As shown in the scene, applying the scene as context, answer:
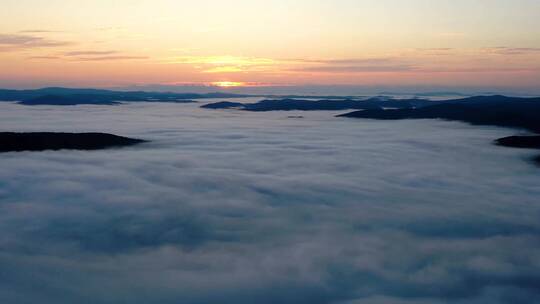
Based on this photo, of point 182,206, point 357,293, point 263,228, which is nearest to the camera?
point 357,293

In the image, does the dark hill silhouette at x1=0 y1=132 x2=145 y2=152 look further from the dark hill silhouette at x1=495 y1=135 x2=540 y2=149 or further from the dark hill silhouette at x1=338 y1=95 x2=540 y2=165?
the dark hill silhouette at x1=495 y1=135 x2=540 y2=149

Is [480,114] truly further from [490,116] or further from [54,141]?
[54,141]

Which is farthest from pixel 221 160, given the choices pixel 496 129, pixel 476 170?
pixel 496 129

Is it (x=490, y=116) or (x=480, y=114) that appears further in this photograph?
(x=480, y=114)

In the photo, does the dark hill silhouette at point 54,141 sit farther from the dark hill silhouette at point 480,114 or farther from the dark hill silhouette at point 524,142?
the dark hill silhouette at point 480,114

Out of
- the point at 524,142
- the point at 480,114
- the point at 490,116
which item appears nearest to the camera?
the point at 524,142

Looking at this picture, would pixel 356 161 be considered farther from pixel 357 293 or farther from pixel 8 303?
pixel 8 303

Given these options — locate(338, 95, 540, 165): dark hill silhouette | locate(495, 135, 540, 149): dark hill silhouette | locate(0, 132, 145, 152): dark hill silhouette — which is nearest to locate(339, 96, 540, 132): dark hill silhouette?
locate(338, 95, 540, 165): dark hill silhouette

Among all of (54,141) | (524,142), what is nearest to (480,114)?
(524,142)
